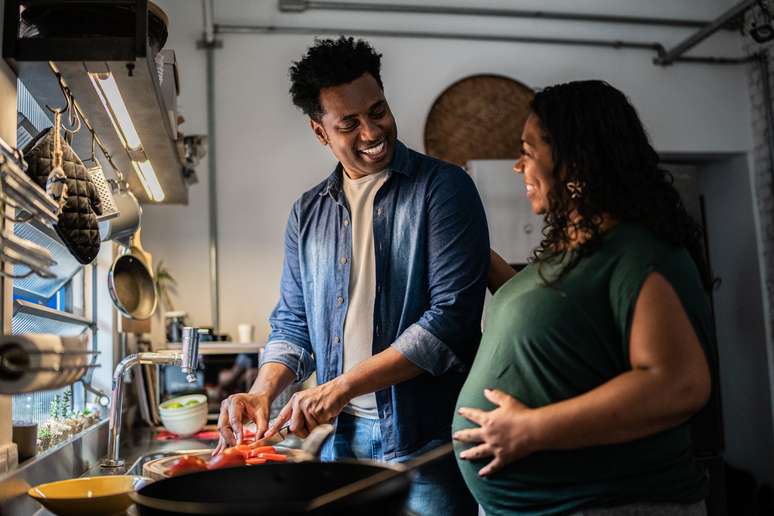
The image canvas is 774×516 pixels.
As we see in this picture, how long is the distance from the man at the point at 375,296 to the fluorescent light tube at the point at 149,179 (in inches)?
30.1

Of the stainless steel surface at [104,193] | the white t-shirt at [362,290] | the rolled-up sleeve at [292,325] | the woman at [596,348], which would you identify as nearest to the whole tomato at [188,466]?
the woman at [596,348]

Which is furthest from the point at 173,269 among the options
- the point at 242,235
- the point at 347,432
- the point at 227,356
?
the point at 347,432

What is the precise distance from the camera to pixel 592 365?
42.5 inches

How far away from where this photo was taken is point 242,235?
373 centimetres

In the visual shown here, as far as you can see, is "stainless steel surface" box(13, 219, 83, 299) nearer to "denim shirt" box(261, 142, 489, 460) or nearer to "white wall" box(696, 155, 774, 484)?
"denim shirt" box(261, 142, 489, 460)

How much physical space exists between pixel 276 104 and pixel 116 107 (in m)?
2.11

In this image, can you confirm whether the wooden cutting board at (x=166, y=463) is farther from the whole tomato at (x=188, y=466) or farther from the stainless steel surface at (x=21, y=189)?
the stainless steel surface at (x=21, y=189)

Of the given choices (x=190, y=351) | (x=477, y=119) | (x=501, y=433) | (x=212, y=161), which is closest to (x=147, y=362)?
(x=190, y=351)

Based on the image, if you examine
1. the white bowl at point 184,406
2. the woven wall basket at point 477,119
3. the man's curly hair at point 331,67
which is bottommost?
the white bowl at point 184,406

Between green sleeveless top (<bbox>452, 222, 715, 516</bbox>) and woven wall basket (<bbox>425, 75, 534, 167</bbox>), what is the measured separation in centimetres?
279

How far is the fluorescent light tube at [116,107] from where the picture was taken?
1.51 m

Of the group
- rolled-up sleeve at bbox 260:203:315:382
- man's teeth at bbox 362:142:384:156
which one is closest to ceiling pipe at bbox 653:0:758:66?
man's teeth at bbox 362:142:384:156

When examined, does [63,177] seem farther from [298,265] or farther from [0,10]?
[298,265]

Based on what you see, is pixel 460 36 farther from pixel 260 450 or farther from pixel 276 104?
pixel 260 450
